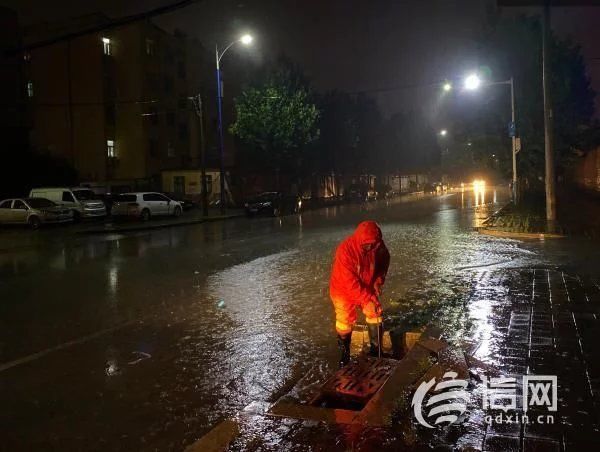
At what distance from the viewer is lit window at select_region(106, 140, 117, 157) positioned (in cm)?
4828

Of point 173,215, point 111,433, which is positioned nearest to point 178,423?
point 111,433

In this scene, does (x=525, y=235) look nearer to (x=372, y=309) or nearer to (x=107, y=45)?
(x=372, y=309)

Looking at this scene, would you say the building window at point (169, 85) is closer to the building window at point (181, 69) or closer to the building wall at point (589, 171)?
the building window at point (181, 69)

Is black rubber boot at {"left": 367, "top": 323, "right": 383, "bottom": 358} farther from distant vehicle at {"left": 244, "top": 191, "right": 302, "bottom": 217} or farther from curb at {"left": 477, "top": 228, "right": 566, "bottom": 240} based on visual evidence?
distant vehicle at {"left": 244, "top": 191, "right": 302, "bottom": 217}

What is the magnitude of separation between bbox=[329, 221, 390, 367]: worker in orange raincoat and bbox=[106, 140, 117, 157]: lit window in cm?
4568

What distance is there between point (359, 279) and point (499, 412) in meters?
1.90

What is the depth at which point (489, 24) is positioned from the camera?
42062mm

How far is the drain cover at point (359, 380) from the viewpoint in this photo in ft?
16.8

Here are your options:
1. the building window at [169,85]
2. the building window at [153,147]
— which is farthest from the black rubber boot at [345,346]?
the building window at [169,85]

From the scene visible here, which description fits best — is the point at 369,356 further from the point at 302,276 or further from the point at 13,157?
the point at 13,157

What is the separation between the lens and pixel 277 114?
44.2 m

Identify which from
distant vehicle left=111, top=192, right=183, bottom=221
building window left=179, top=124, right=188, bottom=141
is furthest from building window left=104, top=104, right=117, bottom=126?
distant vehicle left=111, top=192, right=183, bottom=221

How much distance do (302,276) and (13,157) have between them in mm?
33376

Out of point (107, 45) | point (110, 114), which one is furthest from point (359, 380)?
point (107, 45)
